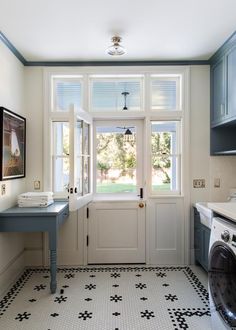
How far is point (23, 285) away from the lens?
9.46 feet

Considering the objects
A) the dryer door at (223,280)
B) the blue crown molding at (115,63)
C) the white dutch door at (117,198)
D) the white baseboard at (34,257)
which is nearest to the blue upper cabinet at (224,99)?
the blue crown molding at (115,63)

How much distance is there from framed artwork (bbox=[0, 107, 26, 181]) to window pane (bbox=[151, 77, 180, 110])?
170 cm

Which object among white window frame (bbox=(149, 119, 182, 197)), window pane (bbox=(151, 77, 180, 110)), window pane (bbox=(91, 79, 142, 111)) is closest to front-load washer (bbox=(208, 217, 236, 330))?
white window frame (bbox=(149, 119, 182, 197))

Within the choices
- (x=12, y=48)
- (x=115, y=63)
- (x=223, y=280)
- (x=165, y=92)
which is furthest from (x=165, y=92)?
(x=223, y=280)

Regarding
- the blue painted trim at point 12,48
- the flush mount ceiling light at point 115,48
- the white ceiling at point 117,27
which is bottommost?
the flush mount ceiling light at point 115,48

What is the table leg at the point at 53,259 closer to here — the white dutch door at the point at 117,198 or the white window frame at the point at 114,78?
the white dutch door at the point at 117,198

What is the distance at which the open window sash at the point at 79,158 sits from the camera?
9.11ft

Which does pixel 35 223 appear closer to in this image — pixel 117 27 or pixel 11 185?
pixel 11 185

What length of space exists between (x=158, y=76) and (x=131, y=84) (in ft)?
1.20

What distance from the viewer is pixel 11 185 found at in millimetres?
2938

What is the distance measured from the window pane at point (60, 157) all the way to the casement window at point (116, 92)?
1.73 ft

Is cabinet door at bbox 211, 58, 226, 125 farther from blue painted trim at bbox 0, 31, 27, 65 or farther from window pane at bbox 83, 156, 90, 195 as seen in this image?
blue painted trim at bbox 0, 31, 27, 65

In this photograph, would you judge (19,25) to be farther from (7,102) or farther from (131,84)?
(131,84)

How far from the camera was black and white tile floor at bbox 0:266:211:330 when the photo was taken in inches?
86.5
